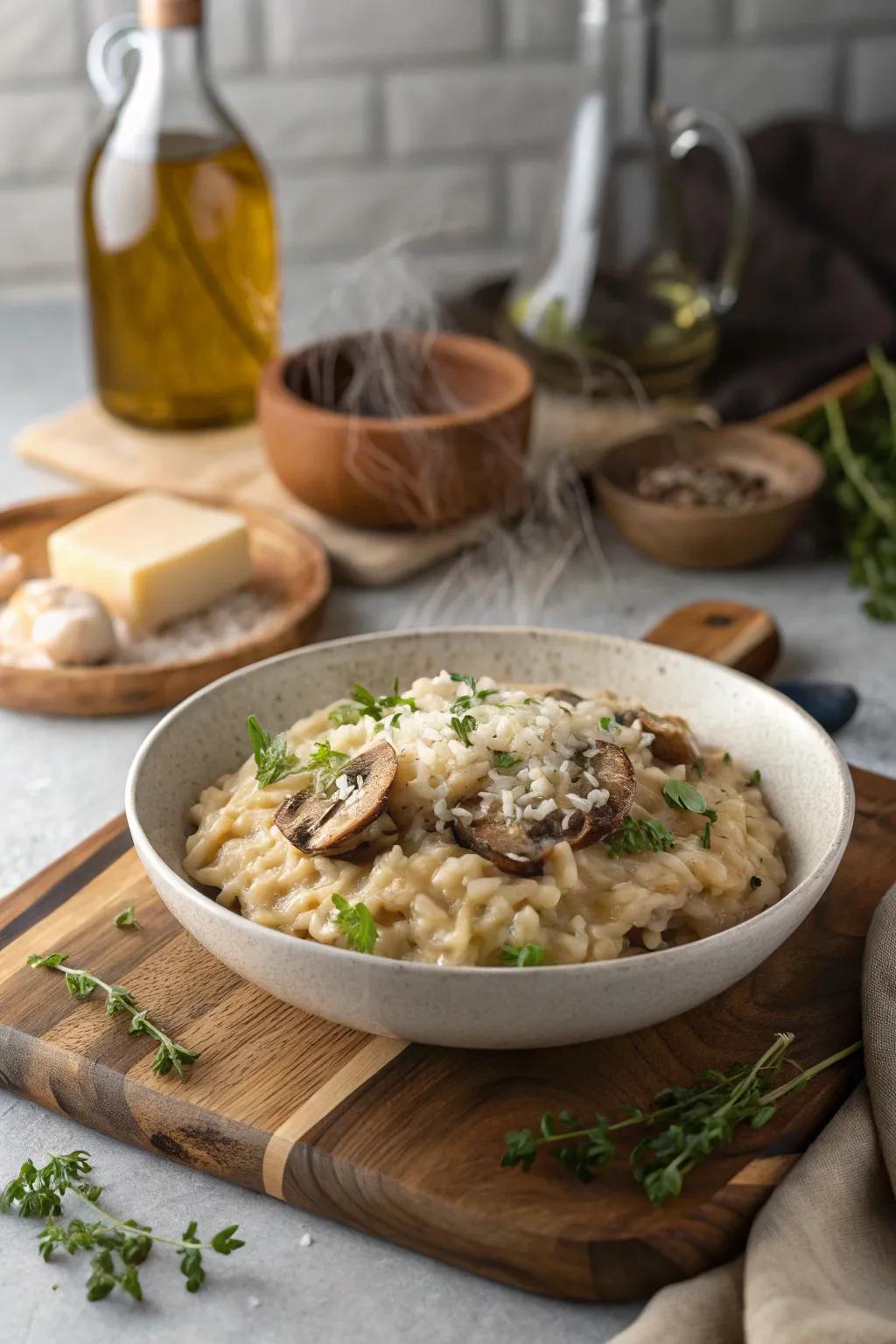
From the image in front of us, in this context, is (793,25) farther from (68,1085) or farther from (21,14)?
(68,1085)

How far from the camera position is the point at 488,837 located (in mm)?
1277

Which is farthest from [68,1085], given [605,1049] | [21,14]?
[21,14]

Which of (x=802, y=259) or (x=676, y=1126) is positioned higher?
(x=802, y=259)

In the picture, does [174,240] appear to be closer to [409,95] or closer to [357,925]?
[409,95]

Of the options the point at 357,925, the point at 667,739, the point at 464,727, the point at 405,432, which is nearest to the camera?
the point at 357,925

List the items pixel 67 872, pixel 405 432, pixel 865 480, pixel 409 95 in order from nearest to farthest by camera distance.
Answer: pixel 67 872
pixel 405 432
pixel 865 480
pixel 409 95

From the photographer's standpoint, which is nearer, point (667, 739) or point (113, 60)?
point (667, 739)

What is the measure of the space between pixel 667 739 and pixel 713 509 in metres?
0.86

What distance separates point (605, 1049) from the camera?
4.30 feet

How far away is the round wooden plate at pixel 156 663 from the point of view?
193 centimetres

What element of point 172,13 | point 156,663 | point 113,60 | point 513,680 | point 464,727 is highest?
point 172,13

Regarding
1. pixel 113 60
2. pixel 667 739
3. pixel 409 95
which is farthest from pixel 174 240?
pixel 667 739

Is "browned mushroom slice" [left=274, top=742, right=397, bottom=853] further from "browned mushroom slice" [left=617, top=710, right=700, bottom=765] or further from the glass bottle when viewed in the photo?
the glass bottle

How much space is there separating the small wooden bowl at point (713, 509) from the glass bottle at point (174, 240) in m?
0.64
